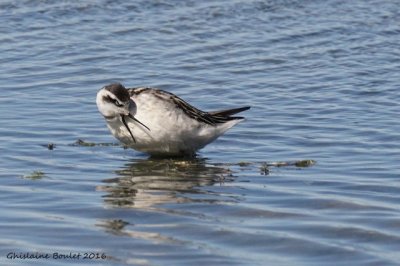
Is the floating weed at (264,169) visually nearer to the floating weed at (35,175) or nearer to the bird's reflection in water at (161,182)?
the bird's reflection in water at (161,182)

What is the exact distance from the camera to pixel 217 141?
518 inches

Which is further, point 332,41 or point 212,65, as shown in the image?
point 332,41

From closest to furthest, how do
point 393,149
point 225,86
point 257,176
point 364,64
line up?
1. point 257,176
2. point 393,149
3. point 225,86
4. point 364,64

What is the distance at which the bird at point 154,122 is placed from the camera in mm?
11930

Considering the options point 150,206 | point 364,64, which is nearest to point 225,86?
point 364,64

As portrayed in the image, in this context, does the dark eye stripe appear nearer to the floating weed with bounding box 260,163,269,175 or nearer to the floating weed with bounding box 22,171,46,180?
the floating weed with bounding box 22,171,46,180

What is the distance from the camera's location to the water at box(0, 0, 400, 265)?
347 inches

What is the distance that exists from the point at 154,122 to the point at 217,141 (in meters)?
1.38

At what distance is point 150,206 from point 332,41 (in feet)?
29.7

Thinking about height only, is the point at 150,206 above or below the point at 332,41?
below

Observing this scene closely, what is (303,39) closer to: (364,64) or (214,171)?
(364,64)

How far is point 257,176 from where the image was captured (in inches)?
439

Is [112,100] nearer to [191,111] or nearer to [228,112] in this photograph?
[191,111]

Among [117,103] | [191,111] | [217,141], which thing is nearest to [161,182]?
[117,103]
